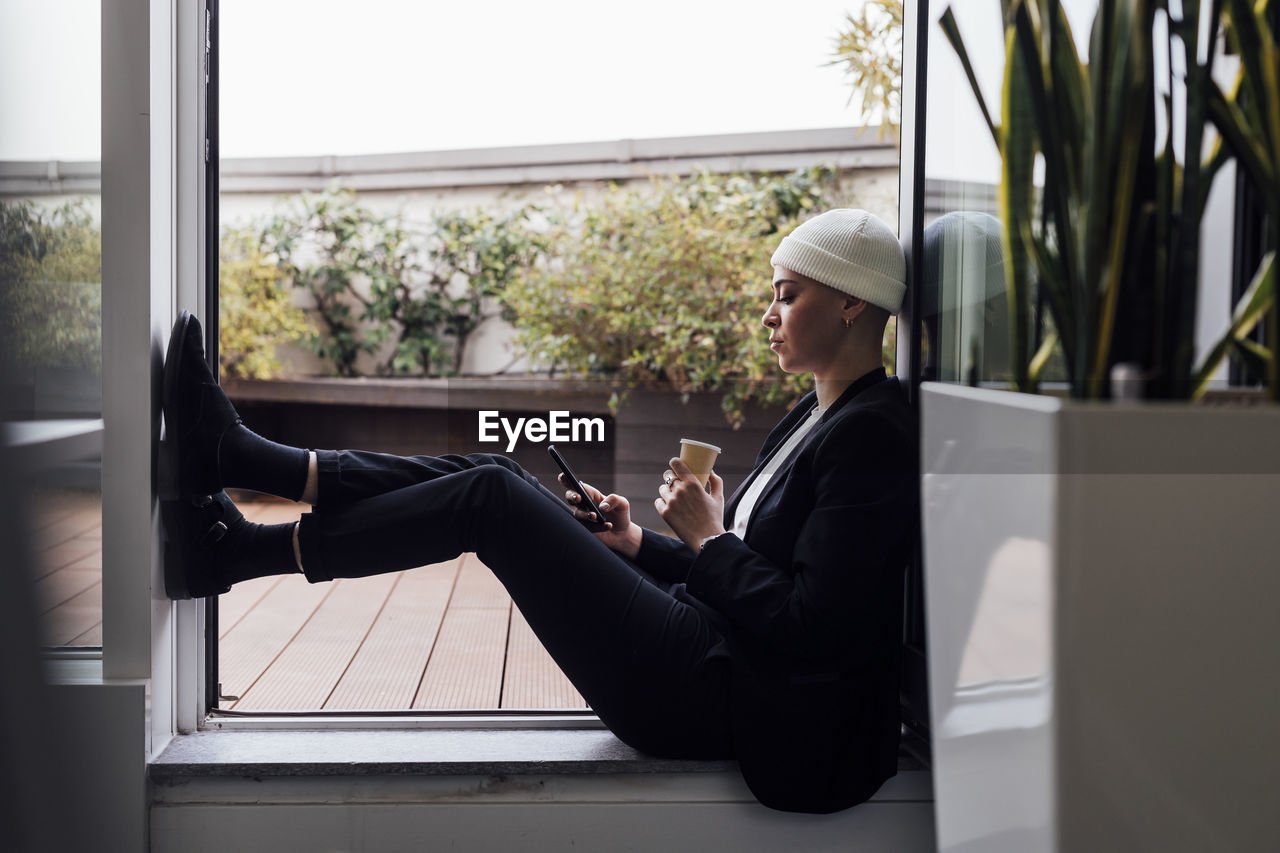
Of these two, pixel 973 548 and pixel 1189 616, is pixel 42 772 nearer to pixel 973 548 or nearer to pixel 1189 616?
pixel 973 548

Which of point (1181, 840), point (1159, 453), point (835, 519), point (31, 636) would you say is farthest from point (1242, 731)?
point (31, 636)

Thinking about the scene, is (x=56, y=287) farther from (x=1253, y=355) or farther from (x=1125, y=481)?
(x=1253, y=355)

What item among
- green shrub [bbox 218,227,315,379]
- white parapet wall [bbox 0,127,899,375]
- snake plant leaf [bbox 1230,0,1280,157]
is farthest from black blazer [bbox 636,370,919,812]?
green shrub [bbox 218,227,315,379]

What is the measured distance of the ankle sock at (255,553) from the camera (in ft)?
4.59

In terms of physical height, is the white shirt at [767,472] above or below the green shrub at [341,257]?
below

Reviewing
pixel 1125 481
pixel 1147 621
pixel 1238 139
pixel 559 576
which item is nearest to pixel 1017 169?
pixel 1238 139

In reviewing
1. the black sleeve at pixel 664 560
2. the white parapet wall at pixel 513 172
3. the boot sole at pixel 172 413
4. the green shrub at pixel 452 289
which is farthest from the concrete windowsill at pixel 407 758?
the green shrub at pixel 452 289

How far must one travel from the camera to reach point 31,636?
3.90 ft

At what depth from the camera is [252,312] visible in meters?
3.35

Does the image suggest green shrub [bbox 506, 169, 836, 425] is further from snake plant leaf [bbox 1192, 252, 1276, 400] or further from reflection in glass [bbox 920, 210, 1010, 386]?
snake plant leaf [bbox 1192, 252, 1276, 400]

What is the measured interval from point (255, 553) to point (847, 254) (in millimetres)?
973

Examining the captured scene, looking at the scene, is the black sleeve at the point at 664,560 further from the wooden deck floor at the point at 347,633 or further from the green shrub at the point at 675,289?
the green shrub at the point at 675,289

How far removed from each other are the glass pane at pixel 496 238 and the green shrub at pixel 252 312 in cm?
1

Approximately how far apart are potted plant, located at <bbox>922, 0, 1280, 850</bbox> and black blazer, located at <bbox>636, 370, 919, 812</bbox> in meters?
0.27
